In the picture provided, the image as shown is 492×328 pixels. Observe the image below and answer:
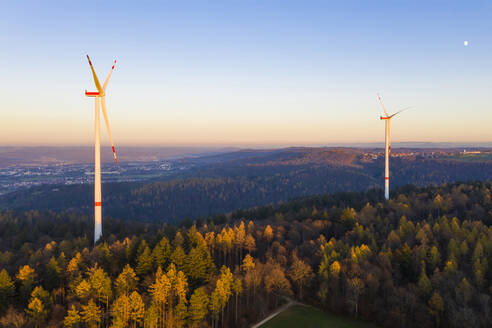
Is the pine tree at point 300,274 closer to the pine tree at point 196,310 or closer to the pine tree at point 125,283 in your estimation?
the pine tree at point 196,310

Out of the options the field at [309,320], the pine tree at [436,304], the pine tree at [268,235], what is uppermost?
the pine tree at [268,235]

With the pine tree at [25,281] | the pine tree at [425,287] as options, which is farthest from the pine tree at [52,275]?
the pine tree at [425,287]

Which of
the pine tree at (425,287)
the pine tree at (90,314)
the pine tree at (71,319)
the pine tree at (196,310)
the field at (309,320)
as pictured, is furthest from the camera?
the pine tree at (425,287)

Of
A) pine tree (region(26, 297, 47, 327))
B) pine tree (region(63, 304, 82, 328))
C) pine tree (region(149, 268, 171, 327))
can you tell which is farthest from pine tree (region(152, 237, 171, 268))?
pine tree (region(26, 297, 47, 327))

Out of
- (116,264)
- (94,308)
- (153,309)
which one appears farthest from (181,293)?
(116,264)

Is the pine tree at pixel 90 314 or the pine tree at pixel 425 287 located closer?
the pine tree at pixel 90 314

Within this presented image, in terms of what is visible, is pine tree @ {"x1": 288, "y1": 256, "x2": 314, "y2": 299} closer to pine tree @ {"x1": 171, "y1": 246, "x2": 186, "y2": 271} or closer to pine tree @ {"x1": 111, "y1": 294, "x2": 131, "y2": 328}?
pine tree @ {"x1": 171, "y1": 246, "x2": 186, "y2": 271}

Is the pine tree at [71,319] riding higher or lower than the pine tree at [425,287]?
→ higher

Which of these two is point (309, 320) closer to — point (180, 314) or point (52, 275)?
point (180, 314)
